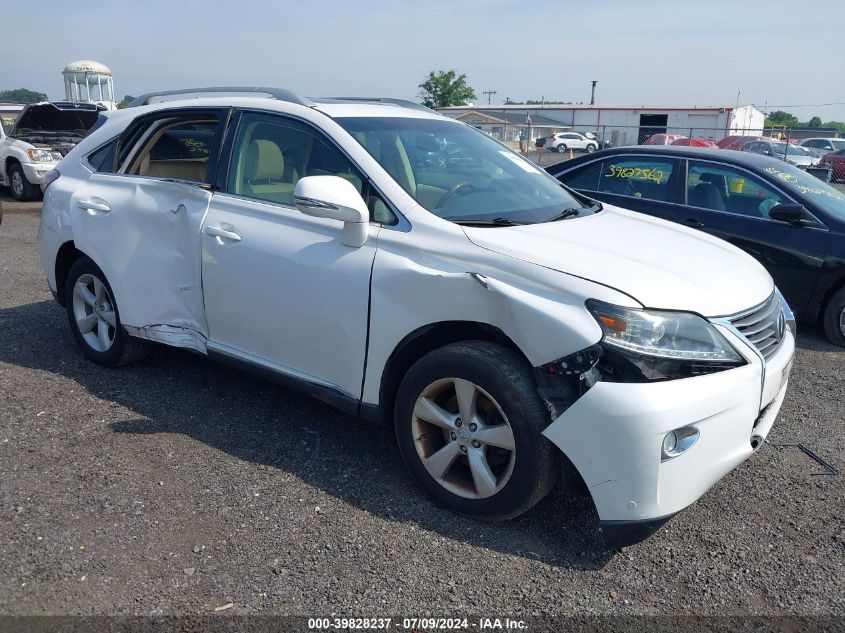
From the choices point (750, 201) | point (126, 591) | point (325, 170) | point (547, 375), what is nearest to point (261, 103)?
point (325, 170)

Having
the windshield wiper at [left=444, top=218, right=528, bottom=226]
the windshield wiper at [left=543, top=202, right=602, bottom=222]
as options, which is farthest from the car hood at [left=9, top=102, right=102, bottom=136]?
the windshield wiper at [left=444, top=218, right=528, bottom=226]

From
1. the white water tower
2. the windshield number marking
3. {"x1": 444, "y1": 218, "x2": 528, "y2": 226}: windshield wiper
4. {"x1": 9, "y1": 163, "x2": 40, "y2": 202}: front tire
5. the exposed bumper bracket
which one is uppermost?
the white water tower

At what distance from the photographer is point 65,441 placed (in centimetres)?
398

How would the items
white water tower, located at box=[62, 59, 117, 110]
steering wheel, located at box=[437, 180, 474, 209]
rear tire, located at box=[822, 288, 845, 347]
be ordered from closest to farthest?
steering wheel, located at box=[437, 180, 474, 209] → rear tire, located at box=[822, 288, 845, 347] → white water tower, located at box=[62, 59, 117, 110]

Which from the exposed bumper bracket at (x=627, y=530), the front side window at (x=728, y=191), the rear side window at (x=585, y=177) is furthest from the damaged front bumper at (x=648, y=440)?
the rear side window at (x=585, y=177)

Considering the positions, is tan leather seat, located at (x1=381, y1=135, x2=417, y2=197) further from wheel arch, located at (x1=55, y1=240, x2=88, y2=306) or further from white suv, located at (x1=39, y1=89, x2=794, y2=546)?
wheel arch, located at (x1=55, y1=240, x2=88, y2=306)

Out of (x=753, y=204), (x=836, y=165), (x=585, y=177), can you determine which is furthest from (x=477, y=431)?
(x=836, y=165)

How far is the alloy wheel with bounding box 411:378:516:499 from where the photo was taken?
3.13 m

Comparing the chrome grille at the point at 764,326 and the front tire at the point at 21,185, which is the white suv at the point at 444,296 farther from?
the front tire at the point at 21,185

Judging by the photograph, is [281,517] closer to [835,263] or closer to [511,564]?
[511,564]

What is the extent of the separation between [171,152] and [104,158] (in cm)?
50

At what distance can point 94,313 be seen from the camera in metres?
4.96

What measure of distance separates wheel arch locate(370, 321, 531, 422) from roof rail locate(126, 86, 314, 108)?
1.58 metres

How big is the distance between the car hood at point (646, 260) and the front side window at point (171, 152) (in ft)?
7.22
